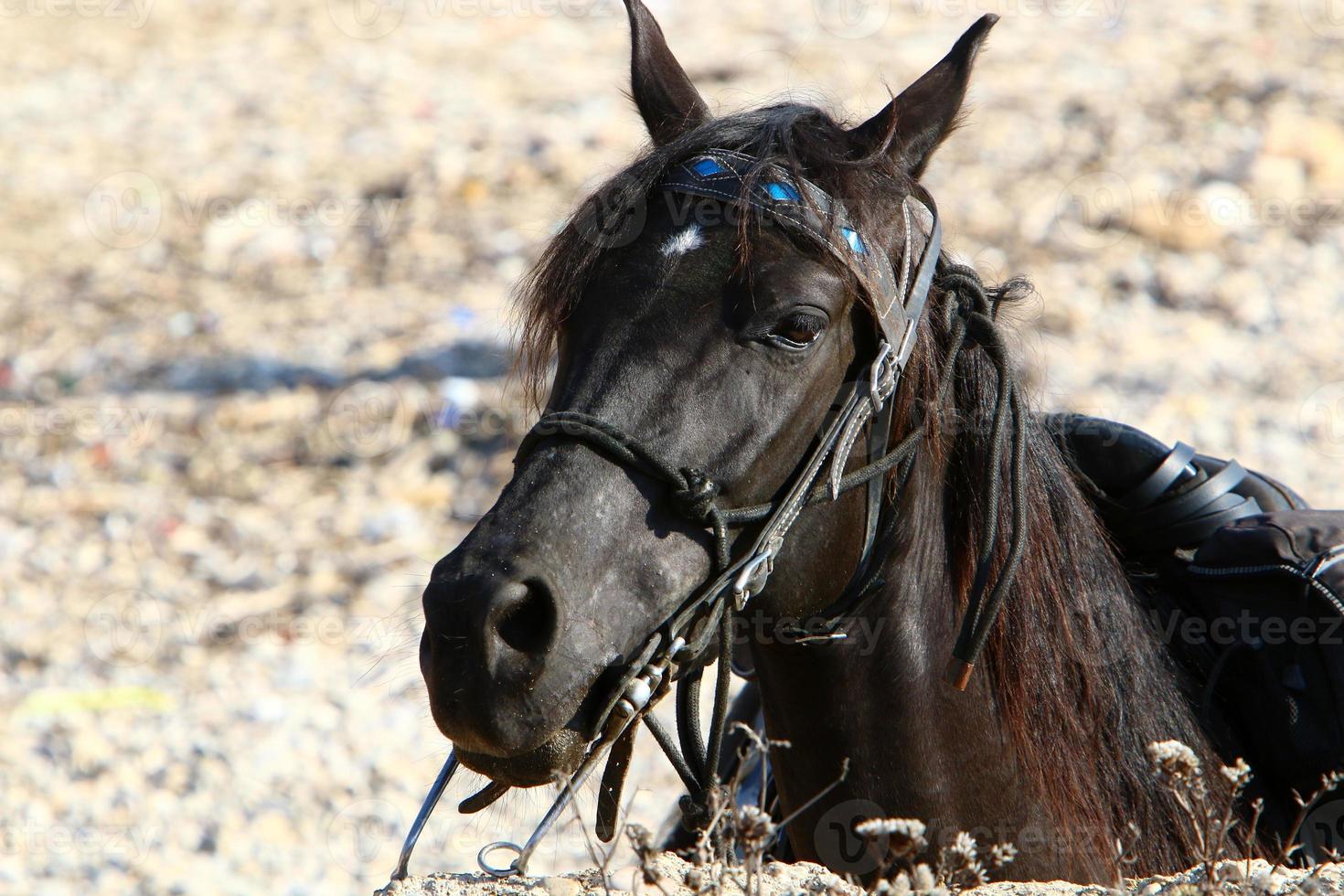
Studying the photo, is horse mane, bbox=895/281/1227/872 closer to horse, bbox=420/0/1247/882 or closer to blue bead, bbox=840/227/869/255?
horse, bbox=420/0/1247/882

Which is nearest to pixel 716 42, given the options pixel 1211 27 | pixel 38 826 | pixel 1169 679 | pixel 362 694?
pixel 1211 27

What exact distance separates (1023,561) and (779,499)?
0.50 meters

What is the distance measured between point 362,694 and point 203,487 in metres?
2.03

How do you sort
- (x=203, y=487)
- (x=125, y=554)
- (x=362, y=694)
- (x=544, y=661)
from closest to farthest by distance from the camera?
1. (x=544, y=661)
2. (x=362, y=694)
3. (x=125, y=554)
4. (x=203, y=487)

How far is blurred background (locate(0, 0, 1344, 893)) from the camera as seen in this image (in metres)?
4.78

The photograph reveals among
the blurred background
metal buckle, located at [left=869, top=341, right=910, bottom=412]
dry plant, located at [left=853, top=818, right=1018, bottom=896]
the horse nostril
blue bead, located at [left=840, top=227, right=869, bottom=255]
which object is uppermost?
the blurred background

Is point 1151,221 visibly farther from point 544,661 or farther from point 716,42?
point 544,661

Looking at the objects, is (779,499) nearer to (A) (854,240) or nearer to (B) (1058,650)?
(A) (854,240)

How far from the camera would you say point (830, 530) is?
77.1 inches

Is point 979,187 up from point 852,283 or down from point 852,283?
up

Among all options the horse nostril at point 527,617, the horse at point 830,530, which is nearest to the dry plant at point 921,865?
the horse at point 830,530

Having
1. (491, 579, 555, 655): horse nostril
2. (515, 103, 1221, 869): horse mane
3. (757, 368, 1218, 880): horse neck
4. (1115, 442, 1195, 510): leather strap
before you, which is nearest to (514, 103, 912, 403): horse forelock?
(515, 103, 1221, 869): horse mane

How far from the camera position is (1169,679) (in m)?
2.29

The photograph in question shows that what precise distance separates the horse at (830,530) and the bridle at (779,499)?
10 mm
